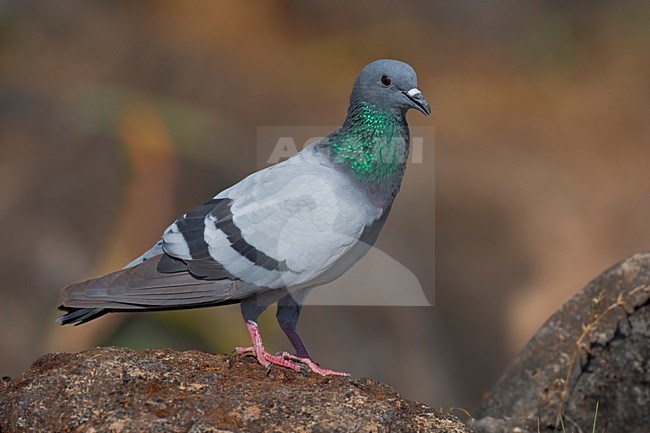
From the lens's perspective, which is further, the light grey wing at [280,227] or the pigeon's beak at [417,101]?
the pigeon's beak at [417,101]

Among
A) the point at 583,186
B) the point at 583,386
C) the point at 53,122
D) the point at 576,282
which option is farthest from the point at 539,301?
the point at 53,122

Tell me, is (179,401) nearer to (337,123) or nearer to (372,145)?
(372,145)

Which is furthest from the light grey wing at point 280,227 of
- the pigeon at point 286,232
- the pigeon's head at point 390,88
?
the pigeon's head at point 390,88

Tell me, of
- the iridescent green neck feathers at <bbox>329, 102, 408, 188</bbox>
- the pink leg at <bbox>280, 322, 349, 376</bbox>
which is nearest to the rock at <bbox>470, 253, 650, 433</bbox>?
the pink leg at <bbox>280, 322, 349, 376</bbox>

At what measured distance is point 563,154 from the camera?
1088 cm

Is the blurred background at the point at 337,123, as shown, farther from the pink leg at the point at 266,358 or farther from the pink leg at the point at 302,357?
the pink leg at the point at 266,358

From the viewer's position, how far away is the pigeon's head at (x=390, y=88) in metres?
4.96

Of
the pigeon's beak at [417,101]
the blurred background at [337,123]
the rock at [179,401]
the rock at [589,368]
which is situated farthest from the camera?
the blurred background at [337,123]

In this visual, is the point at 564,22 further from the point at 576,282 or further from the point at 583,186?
the point at 576,282

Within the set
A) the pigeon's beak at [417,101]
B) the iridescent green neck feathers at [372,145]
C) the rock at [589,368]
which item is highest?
the pigeon's beak at [417,101]

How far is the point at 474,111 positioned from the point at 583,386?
618cm

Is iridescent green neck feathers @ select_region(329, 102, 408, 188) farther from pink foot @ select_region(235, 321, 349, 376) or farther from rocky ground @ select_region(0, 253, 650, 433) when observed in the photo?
rocky ground @ select_region(0, 253, 650, 433)

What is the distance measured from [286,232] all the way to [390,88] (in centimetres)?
98

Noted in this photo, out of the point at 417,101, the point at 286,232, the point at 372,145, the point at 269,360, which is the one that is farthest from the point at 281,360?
the point at 417,101
